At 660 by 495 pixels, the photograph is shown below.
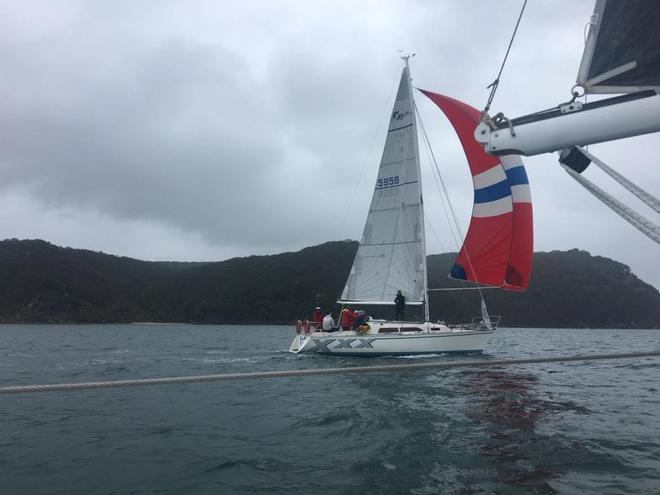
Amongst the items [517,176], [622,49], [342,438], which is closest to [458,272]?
[517,176]

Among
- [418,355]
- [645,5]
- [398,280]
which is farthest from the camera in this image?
[398,280]

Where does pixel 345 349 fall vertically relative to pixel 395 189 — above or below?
below

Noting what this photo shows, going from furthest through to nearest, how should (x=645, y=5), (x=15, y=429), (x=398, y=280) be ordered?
1. (x=398, y=280)
2. (x=15, y=429)
3. (x=645, y=5)

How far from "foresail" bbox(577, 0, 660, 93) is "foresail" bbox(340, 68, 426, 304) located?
16.9 m

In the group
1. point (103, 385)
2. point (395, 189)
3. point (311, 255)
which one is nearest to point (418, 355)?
point (395, 189)

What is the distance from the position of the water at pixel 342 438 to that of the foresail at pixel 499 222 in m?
5.86

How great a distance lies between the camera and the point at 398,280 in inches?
786

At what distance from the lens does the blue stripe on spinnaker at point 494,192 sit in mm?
17281

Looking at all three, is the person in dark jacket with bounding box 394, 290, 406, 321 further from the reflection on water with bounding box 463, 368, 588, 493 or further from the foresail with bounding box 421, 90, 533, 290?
the reflection on water with bounding box 463, 368, 588, 493

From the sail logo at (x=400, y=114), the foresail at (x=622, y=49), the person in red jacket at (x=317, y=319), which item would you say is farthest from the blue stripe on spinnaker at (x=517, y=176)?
the foresail at (x=622, y=49)

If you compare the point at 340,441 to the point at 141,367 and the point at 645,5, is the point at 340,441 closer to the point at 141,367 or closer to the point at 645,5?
the point at 645,5

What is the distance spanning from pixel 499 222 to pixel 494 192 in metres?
0.99

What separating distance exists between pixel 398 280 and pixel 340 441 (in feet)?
44.7

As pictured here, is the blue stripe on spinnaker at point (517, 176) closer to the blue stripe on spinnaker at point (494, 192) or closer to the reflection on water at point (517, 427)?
the blue stripe on spinnaker at point (494, 192)
